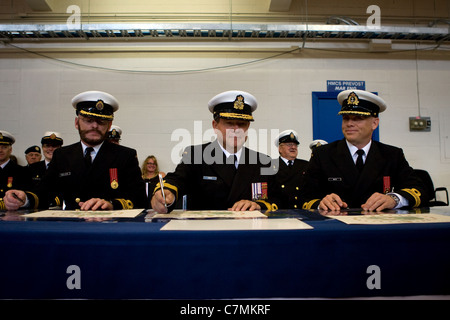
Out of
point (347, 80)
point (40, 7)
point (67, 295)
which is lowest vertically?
point (67, 295)

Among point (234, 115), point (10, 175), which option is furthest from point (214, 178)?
point (10, 175)

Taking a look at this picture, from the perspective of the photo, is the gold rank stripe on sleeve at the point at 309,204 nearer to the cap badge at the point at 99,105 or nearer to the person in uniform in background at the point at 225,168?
the person in uniform in background at the point at 225,168

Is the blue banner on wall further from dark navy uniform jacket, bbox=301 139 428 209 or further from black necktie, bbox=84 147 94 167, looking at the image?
black necktie, bbox=84 147 94 167

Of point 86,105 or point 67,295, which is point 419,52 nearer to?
point 86,105

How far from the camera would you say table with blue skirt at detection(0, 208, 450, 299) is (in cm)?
67

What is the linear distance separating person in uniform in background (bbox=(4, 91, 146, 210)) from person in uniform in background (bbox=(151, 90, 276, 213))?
392 millimetres

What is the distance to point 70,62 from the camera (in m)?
5.00

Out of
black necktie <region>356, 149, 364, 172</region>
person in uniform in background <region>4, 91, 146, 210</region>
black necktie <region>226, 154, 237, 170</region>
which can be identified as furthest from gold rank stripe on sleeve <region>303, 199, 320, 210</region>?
person in uniform in background <region>4, 91, 146, 210</region>

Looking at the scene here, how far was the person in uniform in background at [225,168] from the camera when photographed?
1.73 m

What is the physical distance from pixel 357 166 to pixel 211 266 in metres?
1.39

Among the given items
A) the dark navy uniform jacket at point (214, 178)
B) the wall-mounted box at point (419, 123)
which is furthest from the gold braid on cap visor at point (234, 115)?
the wall-mounted box at point (419, 123)

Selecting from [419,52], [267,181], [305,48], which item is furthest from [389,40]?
[267,181]

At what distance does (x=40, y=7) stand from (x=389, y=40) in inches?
246

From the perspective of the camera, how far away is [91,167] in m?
1.78
